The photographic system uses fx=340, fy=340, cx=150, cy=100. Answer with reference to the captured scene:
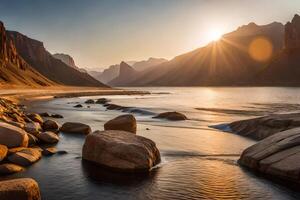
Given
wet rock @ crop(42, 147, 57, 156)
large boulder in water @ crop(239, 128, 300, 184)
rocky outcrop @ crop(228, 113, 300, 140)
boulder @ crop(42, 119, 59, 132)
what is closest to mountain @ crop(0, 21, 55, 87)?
boulder @ crop(42, 119, 59, 132)

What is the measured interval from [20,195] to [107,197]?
11.1 ft

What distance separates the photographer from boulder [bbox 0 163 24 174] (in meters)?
15.0

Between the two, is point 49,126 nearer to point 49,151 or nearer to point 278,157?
point 49,151

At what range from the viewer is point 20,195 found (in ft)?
36.1

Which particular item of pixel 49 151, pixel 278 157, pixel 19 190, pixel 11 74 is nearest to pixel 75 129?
pixel 49 151

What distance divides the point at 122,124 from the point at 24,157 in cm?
1002

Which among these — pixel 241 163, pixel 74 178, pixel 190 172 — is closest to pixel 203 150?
pixel 241 163

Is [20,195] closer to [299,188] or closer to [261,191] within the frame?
[261,191]

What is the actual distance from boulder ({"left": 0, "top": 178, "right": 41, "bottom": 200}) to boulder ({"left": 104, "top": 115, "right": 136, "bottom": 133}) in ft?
45.8

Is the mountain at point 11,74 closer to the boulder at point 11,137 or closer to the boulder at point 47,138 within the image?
the boulder at point 47,138

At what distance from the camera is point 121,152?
16391 millimetres

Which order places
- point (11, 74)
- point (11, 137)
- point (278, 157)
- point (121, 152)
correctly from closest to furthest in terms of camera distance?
1. point (278, 157)
2. point (121, 152)
3. point (11, 137)
4. point (11, 74)

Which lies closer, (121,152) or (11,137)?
(121,152)

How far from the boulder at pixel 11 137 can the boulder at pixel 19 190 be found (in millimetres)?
7229
